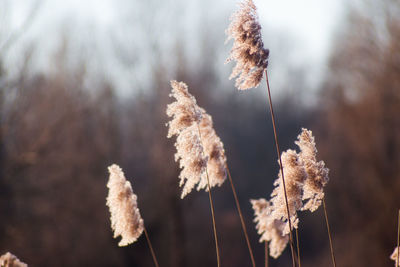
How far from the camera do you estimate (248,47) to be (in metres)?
2.08

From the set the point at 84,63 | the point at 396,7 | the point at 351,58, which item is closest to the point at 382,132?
the point at 351,58

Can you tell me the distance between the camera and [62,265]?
10.4 metres

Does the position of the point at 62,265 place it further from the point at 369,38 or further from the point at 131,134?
the point at 369,38

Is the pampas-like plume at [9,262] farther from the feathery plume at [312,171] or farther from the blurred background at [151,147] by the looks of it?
the blurred background at [151,147]

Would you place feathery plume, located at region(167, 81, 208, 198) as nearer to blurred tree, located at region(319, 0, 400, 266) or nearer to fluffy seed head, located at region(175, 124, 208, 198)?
fluffy seed head, located at region(175, 124, 208, 198)

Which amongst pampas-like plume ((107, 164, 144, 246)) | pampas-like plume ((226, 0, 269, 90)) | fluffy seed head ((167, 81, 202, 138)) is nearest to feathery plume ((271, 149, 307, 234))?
pampas-like plume ((226, 0, 269, 90))

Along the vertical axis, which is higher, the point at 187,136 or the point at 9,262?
the point at 187,136

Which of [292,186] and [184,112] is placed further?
[184,112]

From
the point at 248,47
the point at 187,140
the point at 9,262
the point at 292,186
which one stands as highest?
the point at 248,47

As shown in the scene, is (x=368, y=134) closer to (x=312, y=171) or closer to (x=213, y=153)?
(x=213, y=153)

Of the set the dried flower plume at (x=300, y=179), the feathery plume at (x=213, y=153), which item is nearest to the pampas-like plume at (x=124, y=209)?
the feathery plume at (x=213, y=153)

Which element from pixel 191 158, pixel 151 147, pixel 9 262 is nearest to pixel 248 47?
pixel 191 158

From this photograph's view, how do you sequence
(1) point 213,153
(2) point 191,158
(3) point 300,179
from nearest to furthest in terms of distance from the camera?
(3) point 300,179, (2) point 191,158, (1) point 213,153

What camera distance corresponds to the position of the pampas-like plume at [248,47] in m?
2.07
